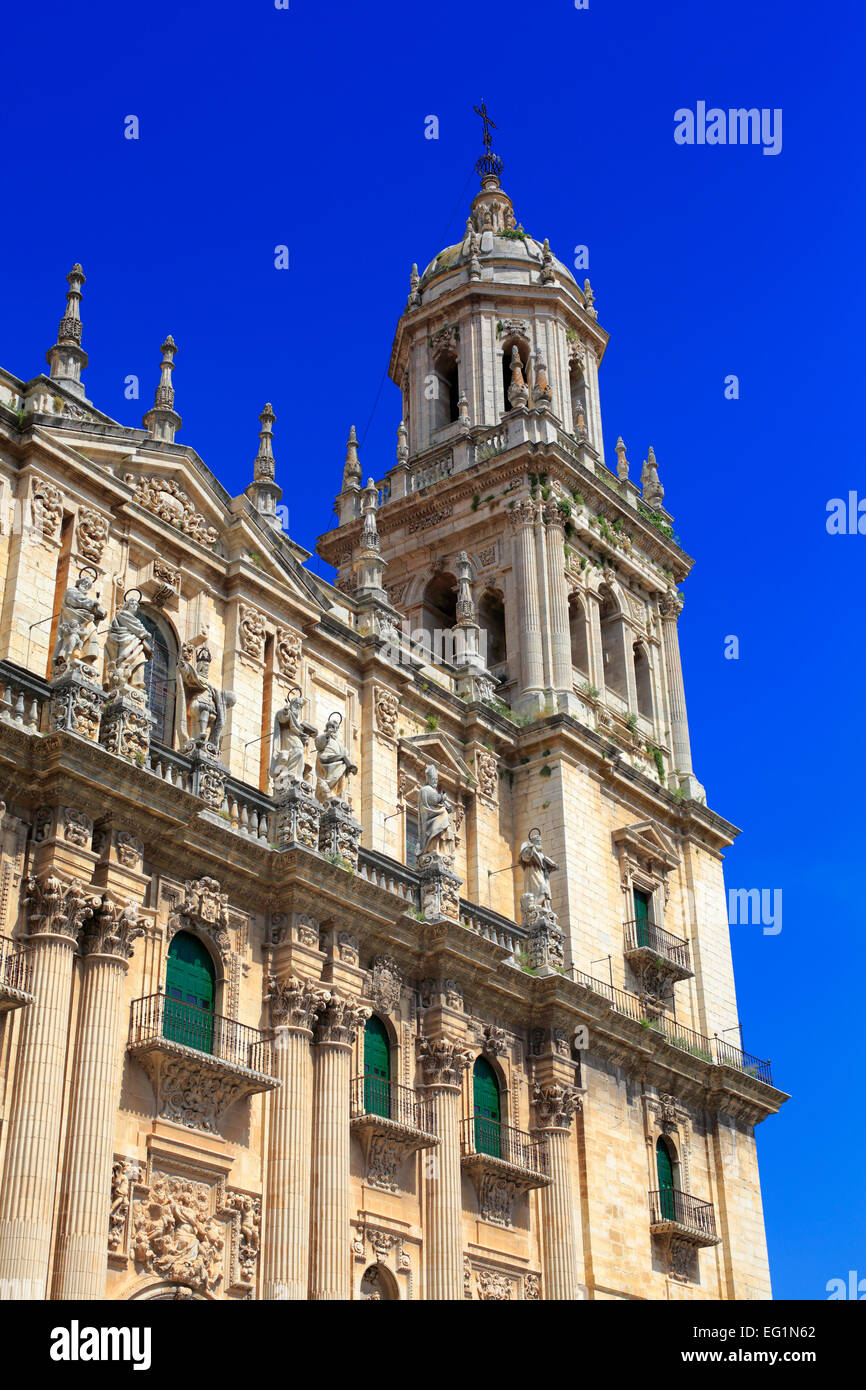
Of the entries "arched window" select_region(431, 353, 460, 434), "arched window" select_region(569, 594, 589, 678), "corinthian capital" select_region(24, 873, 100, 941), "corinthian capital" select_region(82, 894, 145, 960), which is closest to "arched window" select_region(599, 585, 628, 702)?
"arched window" select_region(569, 594, 589, 678)

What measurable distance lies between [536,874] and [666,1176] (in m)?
6.50

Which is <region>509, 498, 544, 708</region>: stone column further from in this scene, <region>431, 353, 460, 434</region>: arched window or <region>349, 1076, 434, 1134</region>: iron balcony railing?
<region>349, 1076, 434, 1134</region>: iron balcony railing

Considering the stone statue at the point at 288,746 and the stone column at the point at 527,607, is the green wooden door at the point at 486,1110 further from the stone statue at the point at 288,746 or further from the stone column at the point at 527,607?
the stone column at the point at 527,607

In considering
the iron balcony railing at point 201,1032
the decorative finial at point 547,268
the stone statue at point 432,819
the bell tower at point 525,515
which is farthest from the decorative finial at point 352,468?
the iron balcony railing at point 201,1032

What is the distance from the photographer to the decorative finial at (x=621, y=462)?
1575 inches

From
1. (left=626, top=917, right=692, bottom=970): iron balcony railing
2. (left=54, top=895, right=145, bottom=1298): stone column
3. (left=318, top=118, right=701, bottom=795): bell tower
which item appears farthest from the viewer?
(left=318, top=118, right=701, bottom=795): bell tower

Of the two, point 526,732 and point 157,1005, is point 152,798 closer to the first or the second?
point 157,1005

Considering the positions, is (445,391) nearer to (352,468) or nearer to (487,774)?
(352,468)

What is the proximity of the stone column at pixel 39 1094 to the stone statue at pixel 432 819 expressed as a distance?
315 inches

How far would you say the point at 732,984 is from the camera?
3497 cm

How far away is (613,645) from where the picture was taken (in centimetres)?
3725

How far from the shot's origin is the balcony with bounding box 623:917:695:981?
31625 mm

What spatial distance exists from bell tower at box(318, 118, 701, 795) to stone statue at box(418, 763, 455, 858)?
4.19 metres
